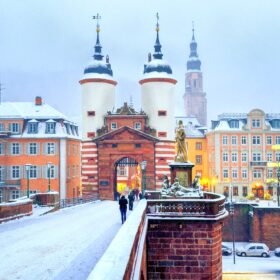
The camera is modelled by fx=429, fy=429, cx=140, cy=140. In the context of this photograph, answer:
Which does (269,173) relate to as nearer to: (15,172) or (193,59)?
(15,172)

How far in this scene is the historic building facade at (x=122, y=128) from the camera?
45.4m

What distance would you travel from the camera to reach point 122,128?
1774 inches

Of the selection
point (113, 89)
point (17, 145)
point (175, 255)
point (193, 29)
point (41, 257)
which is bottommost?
point (175, 255)

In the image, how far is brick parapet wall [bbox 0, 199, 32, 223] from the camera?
842 inches

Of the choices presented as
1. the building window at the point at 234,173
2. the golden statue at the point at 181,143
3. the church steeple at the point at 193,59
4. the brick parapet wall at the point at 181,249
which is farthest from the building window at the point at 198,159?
the church steeple at the point at 193,59

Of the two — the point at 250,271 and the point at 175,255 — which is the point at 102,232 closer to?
the point at 175,255

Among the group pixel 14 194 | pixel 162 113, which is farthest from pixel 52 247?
pixel 14 194

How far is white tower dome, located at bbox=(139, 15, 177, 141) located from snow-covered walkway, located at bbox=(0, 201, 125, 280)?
2560cm

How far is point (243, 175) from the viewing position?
192ft

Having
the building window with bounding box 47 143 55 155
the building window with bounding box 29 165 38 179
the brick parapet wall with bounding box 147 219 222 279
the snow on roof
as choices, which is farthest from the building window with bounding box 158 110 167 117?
the brick parapet wall with bounding box 147 219 222 279

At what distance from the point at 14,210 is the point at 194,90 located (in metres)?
111

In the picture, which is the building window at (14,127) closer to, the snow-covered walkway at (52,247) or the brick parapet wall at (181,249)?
the snow-covered walkway at (52,247)

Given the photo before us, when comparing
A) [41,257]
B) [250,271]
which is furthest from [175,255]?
[250,271]

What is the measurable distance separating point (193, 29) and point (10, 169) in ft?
315
